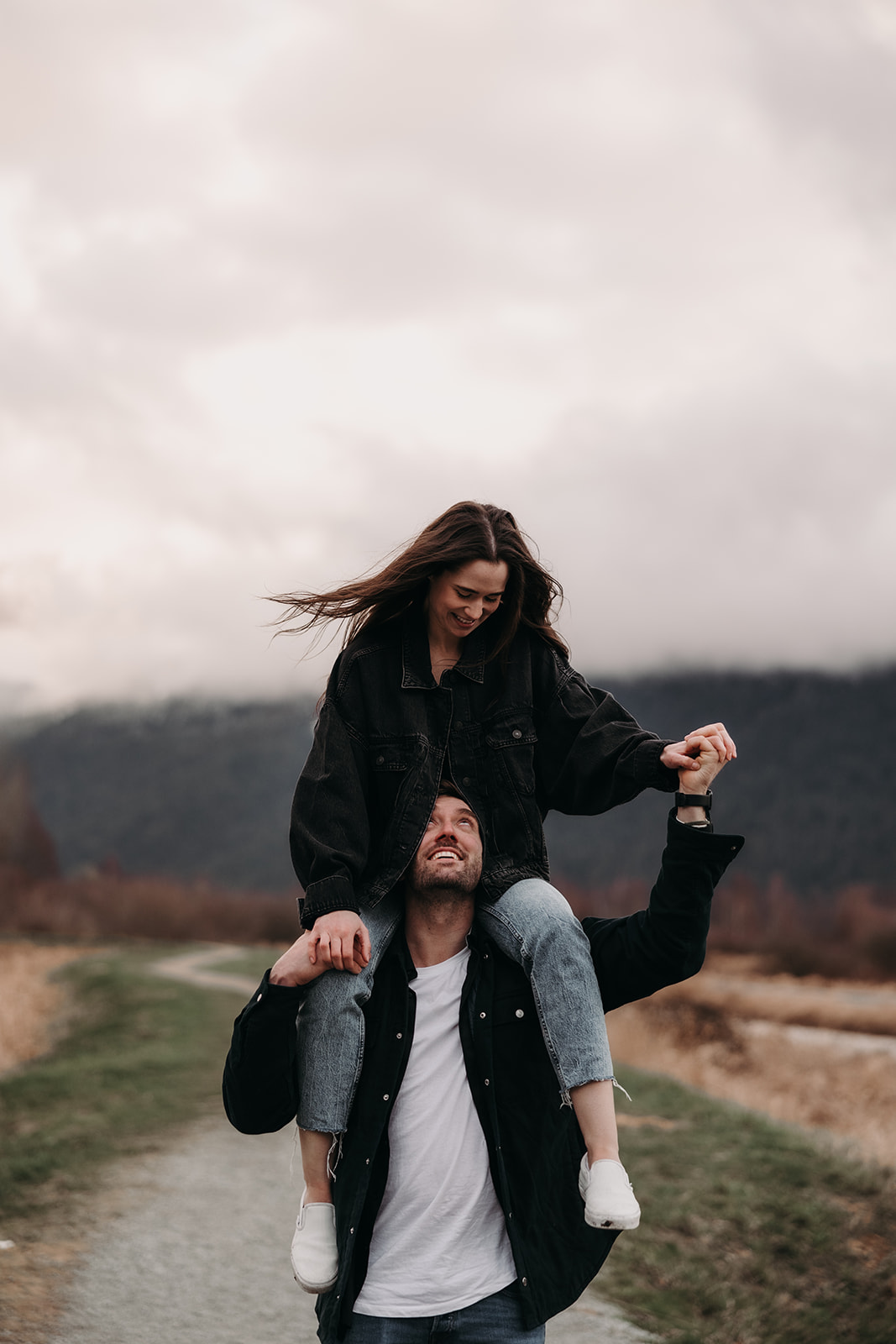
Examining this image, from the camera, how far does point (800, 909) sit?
291ft

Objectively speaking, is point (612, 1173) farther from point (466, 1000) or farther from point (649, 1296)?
point (649, 1296)

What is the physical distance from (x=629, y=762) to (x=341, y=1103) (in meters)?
1.20

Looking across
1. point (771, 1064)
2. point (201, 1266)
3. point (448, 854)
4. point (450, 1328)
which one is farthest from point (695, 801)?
point (771, 1064)

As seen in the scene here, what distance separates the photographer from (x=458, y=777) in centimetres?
333

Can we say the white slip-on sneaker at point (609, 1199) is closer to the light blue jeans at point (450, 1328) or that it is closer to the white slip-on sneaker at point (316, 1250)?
the light blue jeans at point (450, 1328)

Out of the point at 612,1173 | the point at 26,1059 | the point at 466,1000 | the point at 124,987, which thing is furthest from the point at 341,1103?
the point at 124,987

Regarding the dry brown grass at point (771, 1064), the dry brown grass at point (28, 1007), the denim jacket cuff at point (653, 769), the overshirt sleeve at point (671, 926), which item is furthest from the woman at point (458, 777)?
the dry brown grass at point (28, 1007)

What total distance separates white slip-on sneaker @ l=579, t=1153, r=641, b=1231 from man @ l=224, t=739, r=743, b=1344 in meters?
0.09

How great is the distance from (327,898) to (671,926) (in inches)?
36.0

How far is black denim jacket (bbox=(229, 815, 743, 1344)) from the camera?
299cm

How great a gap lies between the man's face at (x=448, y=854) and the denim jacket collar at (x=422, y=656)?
14.7 inches

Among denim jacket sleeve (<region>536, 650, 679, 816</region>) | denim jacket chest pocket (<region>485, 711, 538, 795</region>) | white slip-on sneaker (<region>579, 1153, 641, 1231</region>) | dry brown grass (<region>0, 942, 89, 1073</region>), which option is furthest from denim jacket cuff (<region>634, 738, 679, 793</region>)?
dry brown grass (<region>0, 942, 89, 1073</region>)

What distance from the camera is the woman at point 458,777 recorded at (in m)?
3.04

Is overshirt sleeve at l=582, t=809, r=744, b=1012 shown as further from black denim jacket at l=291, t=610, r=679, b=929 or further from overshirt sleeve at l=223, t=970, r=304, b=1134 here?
overshirt sleeve at l=223, t=970, r=304, b=1134
